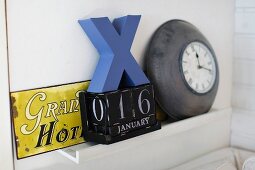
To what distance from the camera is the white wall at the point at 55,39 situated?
3.23 ft

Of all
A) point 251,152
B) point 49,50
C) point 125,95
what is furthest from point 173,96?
point 251,152

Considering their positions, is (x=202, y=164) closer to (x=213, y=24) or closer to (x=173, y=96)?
(x=173, y=96)

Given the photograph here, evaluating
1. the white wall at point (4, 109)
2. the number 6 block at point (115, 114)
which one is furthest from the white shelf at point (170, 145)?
the white wall at point (4, 109)

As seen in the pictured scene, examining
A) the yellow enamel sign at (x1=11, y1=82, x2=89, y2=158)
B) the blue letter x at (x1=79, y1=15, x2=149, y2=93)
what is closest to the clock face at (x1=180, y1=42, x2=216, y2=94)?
the blue letter x at (x1=79, y1=15, x2=149, y2=93)

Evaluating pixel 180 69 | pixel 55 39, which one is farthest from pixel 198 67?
pixel 55 39

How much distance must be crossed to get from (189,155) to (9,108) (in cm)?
88

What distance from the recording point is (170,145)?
1480mm

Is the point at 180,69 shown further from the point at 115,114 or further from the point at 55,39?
the point at 55,39

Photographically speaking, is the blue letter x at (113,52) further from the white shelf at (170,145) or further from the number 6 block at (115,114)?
the white shelf at (170,145)

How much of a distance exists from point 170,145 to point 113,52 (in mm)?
559

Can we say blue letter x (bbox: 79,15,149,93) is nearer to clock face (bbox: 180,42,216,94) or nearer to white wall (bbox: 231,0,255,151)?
clock face (bbox: 180,42,216,94)

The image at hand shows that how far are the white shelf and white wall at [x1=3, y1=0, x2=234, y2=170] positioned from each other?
0.41 feet

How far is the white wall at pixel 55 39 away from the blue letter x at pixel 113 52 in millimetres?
44

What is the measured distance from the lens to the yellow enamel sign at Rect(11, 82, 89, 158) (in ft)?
3.31
